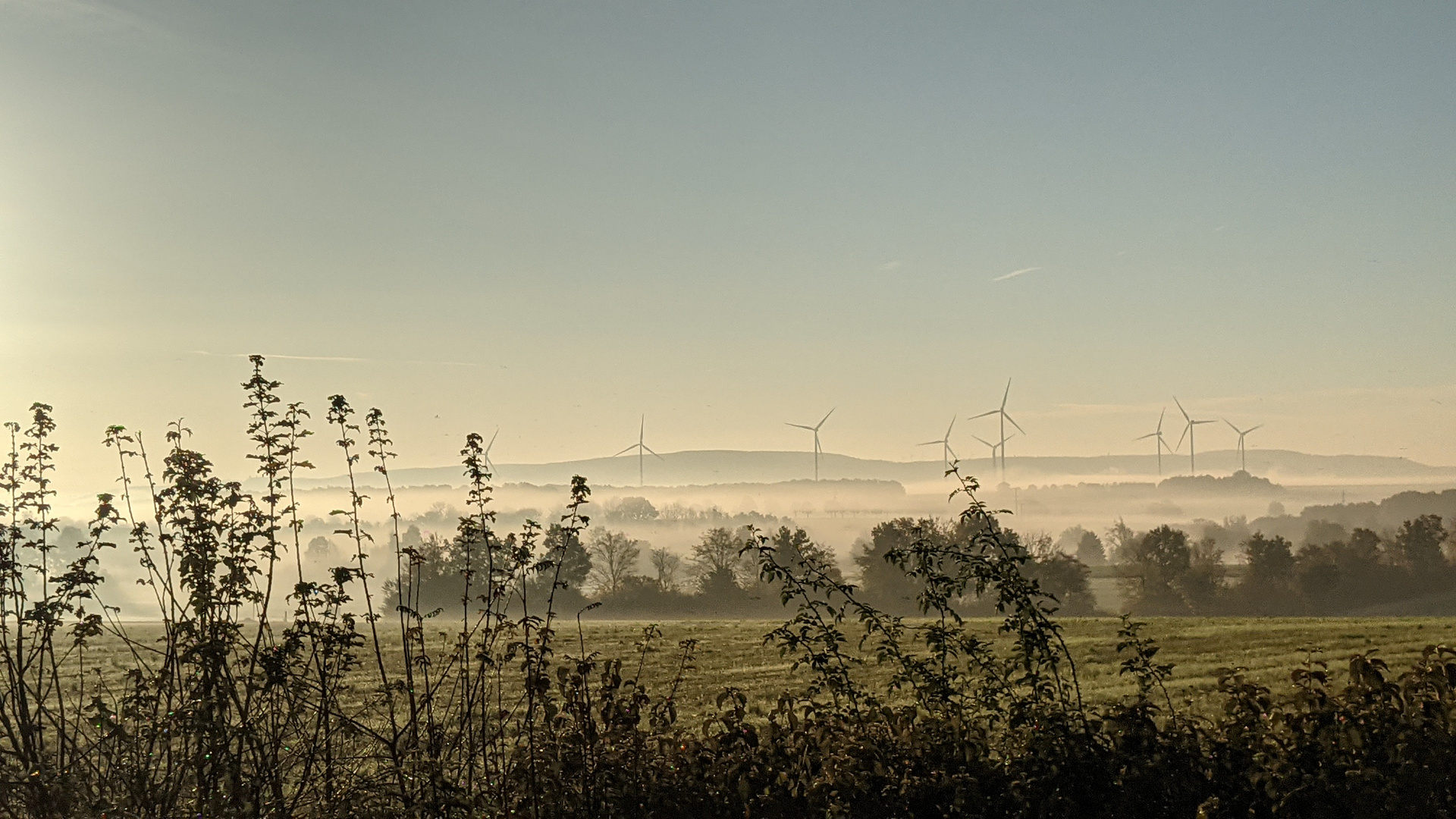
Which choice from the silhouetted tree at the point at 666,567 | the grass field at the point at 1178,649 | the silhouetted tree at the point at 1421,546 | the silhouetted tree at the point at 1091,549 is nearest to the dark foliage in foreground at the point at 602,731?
the grass field at the point at 1178,649

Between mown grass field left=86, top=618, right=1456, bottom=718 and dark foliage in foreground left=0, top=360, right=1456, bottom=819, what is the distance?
356 inches

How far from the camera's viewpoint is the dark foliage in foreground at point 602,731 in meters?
6.41

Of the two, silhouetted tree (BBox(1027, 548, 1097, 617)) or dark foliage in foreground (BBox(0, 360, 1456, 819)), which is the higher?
dark foliage in foreground (BBox(0, 360, 1456, 819))

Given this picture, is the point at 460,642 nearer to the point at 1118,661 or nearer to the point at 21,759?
the point at 21,759

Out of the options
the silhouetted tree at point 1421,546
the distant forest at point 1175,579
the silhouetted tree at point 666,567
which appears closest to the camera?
the distant forest at point 1175,579

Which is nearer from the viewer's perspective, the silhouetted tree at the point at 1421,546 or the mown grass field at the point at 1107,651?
the mown grass field at the point at 1107,651

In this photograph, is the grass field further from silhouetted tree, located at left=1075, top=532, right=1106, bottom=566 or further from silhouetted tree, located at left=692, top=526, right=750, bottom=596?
silhouetted tree, located at left=1075, top=532, right=1106, bottom=566

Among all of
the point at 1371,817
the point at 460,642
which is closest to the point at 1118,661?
the point at 1371,817

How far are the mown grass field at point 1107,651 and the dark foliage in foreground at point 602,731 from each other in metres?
9.04

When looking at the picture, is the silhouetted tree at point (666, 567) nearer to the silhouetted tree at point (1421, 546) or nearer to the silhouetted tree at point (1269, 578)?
the silhouetted tree at point (1269, 578)

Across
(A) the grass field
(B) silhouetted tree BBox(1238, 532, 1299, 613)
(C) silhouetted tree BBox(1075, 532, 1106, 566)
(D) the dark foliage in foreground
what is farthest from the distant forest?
(D) the dark foliage in foreground

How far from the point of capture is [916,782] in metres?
6.75

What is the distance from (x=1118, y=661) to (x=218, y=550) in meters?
27.6

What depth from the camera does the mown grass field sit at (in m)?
22.1
